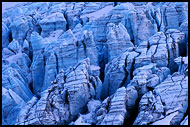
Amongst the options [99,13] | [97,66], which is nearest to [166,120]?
[97,66]

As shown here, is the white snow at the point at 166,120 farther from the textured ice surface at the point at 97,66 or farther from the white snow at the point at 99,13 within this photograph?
the white snow at the point at 99,13

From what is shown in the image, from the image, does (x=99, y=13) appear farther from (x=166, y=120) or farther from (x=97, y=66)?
(x=166, y=120)

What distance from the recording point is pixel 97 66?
47125mm

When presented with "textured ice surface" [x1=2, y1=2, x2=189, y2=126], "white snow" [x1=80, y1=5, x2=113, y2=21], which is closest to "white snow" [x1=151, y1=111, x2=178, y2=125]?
"textured ice surface" [x1=2, y1=2, x2=189, y2=126]

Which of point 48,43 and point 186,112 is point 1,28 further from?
point 186,112

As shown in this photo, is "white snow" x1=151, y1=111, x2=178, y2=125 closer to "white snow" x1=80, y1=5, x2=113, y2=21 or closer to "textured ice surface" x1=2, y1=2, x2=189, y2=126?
"textured ice surface" x1=2, y1=2, x2=189, y2=126

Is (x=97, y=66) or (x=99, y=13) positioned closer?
(x=97, y=66)

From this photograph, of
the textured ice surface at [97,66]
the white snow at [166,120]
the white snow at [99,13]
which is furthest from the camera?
the white snow at [99,13]

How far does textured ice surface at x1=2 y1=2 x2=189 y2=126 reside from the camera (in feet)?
120

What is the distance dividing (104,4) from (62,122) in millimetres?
26935

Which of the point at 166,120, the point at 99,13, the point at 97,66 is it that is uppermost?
the point at 99,13

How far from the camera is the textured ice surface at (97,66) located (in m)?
36.7

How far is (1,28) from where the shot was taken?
6181cm

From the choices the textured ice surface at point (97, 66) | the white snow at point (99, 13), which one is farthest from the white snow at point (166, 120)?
the white snow at point (99, 13)
